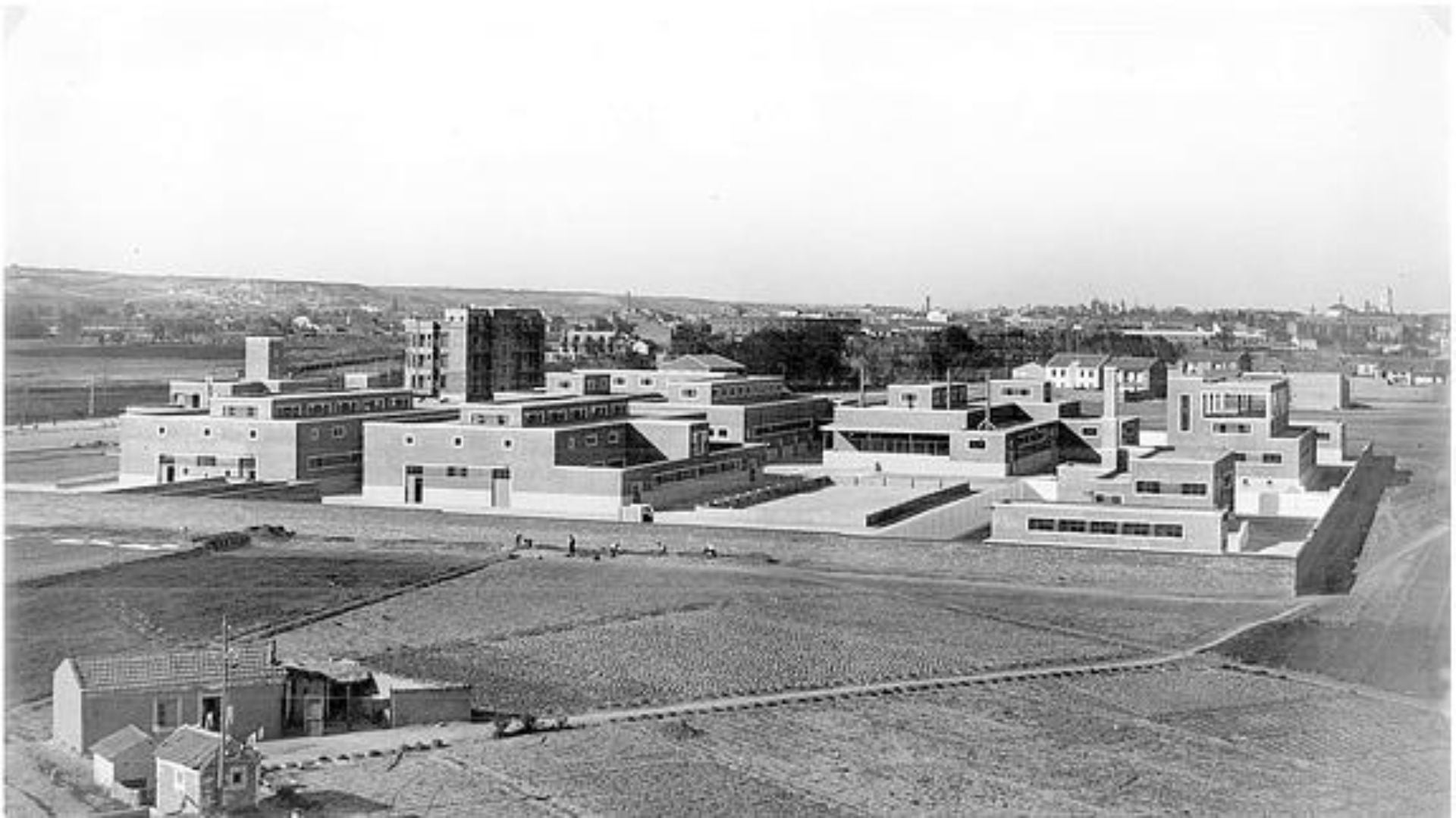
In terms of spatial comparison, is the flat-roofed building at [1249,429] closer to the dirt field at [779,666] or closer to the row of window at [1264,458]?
the row of window at [1264,458]

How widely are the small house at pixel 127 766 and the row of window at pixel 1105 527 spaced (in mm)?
13688

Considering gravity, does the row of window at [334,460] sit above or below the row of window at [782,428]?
below

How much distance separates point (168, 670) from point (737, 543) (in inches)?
423

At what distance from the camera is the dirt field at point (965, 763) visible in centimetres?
1188

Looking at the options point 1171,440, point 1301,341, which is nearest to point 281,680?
point 1171,440

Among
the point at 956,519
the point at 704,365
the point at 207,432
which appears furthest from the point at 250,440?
the point at 704,365

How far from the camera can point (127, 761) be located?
471 inches

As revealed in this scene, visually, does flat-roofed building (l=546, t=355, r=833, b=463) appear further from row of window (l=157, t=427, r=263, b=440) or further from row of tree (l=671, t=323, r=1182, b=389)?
A: row of tree (l=671, t=323, r=1182, b=389)

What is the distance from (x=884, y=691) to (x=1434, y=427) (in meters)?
34.5

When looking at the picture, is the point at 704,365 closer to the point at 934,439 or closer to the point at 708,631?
the point at 934,439

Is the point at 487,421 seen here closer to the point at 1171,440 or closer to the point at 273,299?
the point at 1171,440

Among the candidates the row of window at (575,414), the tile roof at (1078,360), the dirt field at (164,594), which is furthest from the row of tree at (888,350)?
the dirt field at (164,594)

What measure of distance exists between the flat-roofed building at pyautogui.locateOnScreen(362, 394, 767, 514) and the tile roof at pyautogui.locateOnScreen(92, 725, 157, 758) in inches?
523

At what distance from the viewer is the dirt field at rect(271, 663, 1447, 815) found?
11.9 meters
